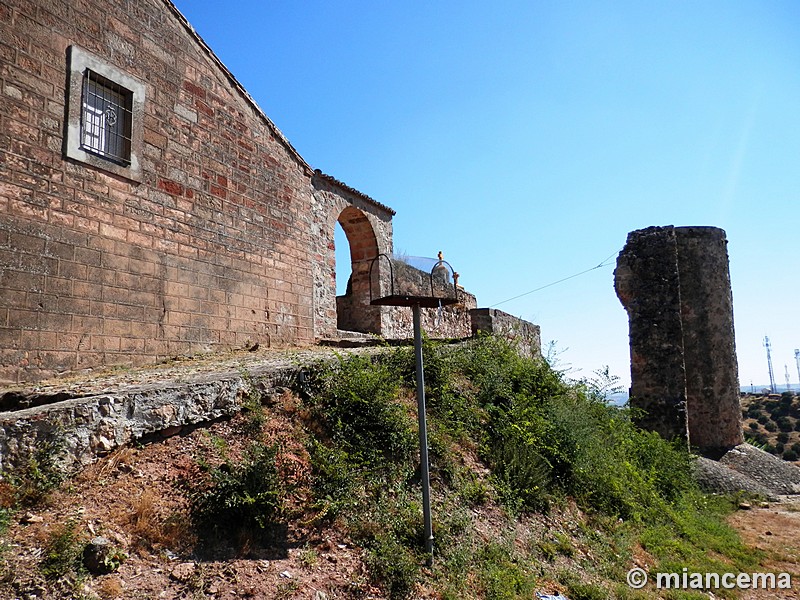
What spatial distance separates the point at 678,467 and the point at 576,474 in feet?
14.9

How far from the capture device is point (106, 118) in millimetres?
7570

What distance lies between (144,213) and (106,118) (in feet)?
4.14

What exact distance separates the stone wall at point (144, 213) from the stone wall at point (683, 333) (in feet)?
24.0

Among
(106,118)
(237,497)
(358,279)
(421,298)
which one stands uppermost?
(106,118)

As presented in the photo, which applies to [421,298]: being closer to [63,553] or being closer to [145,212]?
[63,553]

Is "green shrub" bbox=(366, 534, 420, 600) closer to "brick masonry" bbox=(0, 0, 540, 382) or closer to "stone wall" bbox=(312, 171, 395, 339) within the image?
"brick masonry" bbox=(0, 0, 540, 382)

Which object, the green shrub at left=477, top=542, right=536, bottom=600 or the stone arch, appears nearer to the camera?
the green shrub at left=477, top=542, right=536, bottom=600

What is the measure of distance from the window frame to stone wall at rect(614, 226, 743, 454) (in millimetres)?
10229

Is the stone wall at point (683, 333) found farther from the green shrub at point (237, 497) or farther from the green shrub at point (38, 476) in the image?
the green shrub at point (38, 476)

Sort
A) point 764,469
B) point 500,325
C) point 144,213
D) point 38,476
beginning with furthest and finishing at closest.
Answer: point 764,469
point 500,325
point 144,213
point 38,476

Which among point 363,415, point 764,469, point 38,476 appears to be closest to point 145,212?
point 363,415

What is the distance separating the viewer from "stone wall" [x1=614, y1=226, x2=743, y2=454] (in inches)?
502

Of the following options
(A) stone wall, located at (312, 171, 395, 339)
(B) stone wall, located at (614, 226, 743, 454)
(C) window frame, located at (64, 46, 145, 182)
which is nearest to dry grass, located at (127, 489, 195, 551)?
(C) window frame, located at (64, 46, 145, 182)

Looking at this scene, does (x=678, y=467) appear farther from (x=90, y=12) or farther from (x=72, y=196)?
(x=90, y=12)
